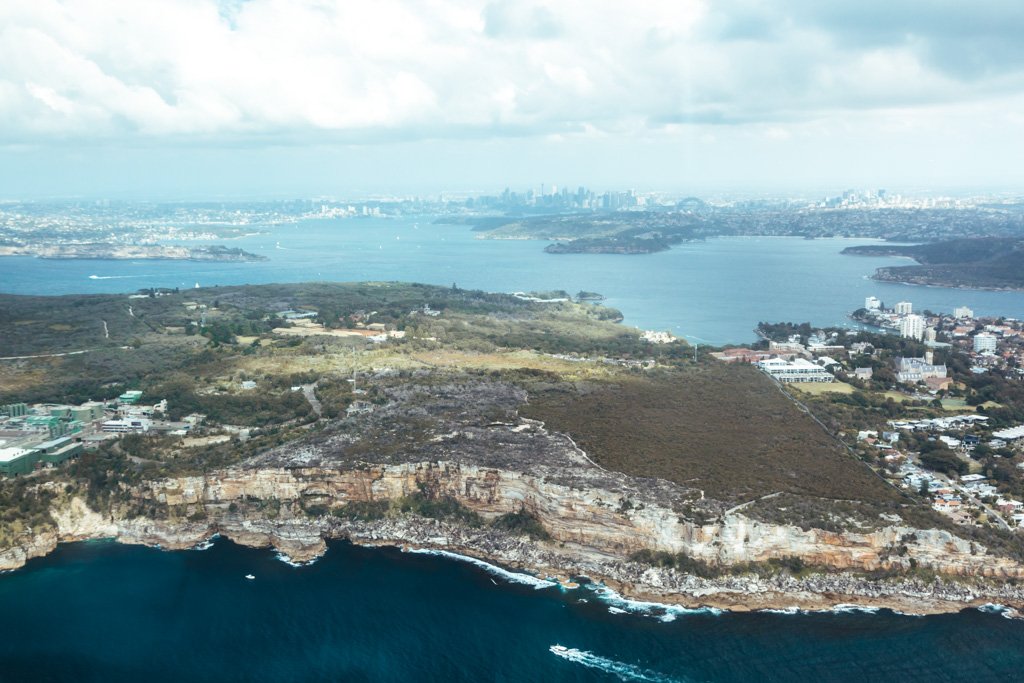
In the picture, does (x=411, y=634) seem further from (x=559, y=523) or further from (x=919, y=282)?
(x=919, y=282)

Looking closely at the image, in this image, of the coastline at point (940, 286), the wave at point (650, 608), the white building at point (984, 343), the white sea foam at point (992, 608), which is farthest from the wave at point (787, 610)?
the coastline at point (940, 286)

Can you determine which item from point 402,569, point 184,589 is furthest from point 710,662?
point 184,589

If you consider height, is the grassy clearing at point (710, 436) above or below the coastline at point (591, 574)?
above

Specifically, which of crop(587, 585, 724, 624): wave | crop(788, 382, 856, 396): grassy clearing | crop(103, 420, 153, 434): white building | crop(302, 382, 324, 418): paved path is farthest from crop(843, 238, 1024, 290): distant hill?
crop(103, 420, 153, 434): white building

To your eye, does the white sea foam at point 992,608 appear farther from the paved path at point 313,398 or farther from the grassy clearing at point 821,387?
the paved path at point 313,398

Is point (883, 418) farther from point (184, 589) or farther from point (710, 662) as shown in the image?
point (184, 589)

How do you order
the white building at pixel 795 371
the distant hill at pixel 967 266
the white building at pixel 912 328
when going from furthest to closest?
the distant hill at pixel 967 266
the white building at pixel 912 328
the white building at pixel 795 371
